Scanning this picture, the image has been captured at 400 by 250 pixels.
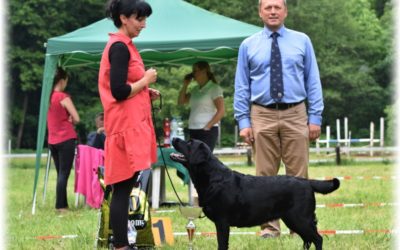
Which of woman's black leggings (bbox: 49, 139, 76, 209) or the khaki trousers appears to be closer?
the khaki trousers

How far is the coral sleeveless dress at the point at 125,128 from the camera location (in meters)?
3.75

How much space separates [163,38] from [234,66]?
21.5m

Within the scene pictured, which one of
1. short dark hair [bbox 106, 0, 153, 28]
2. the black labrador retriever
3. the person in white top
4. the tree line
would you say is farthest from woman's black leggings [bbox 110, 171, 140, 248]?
the tree line

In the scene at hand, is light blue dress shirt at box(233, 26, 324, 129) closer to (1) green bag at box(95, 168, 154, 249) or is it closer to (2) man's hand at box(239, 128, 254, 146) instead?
(2) man's hand at box(239, 128, 254, 146)

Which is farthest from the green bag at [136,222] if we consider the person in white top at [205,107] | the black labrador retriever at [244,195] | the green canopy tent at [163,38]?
the green canopy tent at [163,38]

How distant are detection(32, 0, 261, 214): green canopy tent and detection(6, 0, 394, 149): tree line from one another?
1917cm

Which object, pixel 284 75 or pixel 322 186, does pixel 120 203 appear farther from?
pixel 284 75

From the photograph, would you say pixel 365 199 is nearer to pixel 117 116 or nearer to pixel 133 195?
pixel 133 195

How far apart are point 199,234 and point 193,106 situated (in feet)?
8.40

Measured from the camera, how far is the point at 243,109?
4.78 meters

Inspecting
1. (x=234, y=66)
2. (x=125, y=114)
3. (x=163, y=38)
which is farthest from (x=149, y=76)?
(x=234, y=66)

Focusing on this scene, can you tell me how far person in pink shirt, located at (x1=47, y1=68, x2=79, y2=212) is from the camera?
297 inches

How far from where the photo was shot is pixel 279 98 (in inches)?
184

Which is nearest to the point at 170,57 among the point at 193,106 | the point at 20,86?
the point at 193,106
